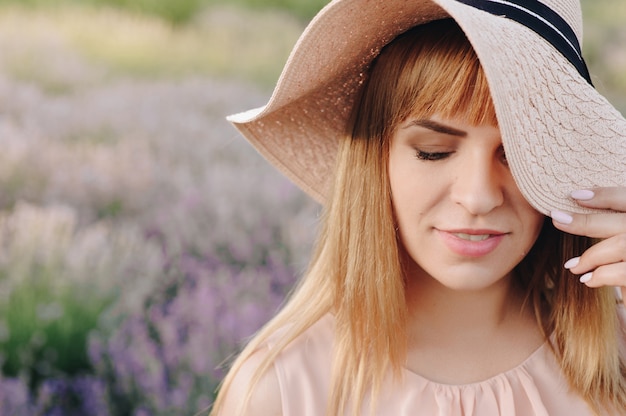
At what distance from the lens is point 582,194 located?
1452 millimetres

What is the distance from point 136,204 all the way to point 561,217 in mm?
1450

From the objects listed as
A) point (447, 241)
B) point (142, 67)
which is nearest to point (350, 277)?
point (447, 241)

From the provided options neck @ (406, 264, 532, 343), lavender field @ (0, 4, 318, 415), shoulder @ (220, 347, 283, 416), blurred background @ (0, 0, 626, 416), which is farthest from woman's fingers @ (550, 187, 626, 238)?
lavender field @ (0, 4, 318, 415)

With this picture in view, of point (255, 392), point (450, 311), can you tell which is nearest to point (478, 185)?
point (450, 311)

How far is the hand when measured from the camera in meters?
1.46

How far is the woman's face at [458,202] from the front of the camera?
144cm

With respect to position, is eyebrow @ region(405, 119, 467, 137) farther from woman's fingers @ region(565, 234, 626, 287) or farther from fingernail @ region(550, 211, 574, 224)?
woman's fingers @ region(565, 234, 626, 287)

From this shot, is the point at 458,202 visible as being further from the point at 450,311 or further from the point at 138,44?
the point at 138,44

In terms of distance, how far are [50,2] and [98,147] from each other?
0.44m

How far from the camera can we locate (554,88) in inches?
55.8

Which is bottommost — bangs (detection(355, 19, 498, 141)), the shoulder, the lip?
the shoulder

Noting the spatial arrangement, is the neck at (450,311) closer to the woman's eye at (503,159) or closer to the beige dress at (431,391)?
the beige dress at (431,391)

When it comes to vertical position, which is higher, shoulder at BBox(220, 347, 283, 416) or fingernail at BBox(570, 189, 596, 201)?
fingernail at BBox(570, 189, 596, 201)

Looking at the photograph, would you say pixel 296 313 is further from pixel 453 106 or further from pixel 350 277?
pixel 453 106
